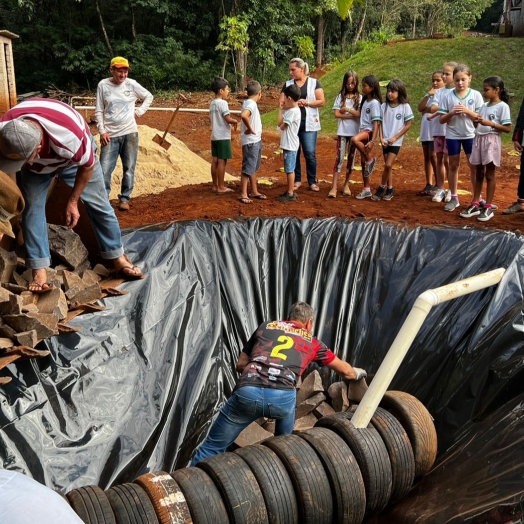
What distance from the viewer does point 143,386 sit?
3883 millimetres

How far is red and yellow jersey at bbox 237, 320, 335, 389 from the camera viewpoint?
11.2 feet

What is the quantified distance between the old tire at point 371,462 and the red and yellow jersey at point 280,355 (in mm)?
421

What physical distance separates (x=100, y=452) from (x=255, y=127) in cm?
432

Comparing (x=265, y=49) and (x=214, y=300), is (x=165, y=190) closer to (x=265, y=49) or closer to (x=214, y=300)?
(x=214, y=300)

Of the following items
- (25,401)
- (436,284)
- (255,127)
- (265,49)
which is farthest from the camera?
(265,49)

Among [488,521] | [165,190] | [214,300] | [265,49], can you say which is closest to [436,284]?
[214,300]

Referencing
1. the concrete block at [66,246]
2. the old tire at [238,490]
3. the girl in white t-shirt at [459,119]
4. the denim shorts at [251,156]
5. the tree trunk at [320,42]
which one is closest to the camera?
the old tire at [238,490]

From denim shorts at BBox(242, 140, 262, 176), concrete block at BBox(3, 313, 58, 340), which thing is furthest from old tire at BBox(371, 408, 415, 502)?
denim shorts at BBox(242, 140, 262, 176)

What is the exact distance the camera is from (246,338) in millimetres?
4707

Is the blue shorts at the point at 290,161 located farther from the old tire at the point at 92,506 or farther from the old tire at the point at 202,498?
the old tire at the point at 92,506

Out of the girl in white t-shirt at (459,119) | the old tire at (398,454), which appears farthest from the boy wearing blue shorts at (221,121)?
the old tire at (398,454)

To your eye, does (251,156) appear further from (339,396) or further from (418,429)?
(418,429)

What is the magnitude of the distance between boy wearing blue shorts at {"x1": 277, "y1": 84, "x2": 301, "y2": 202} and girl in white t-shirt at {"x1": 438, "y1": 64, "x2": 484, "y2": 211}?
160cm

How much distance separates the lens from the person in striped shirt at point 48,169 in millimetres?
3451
